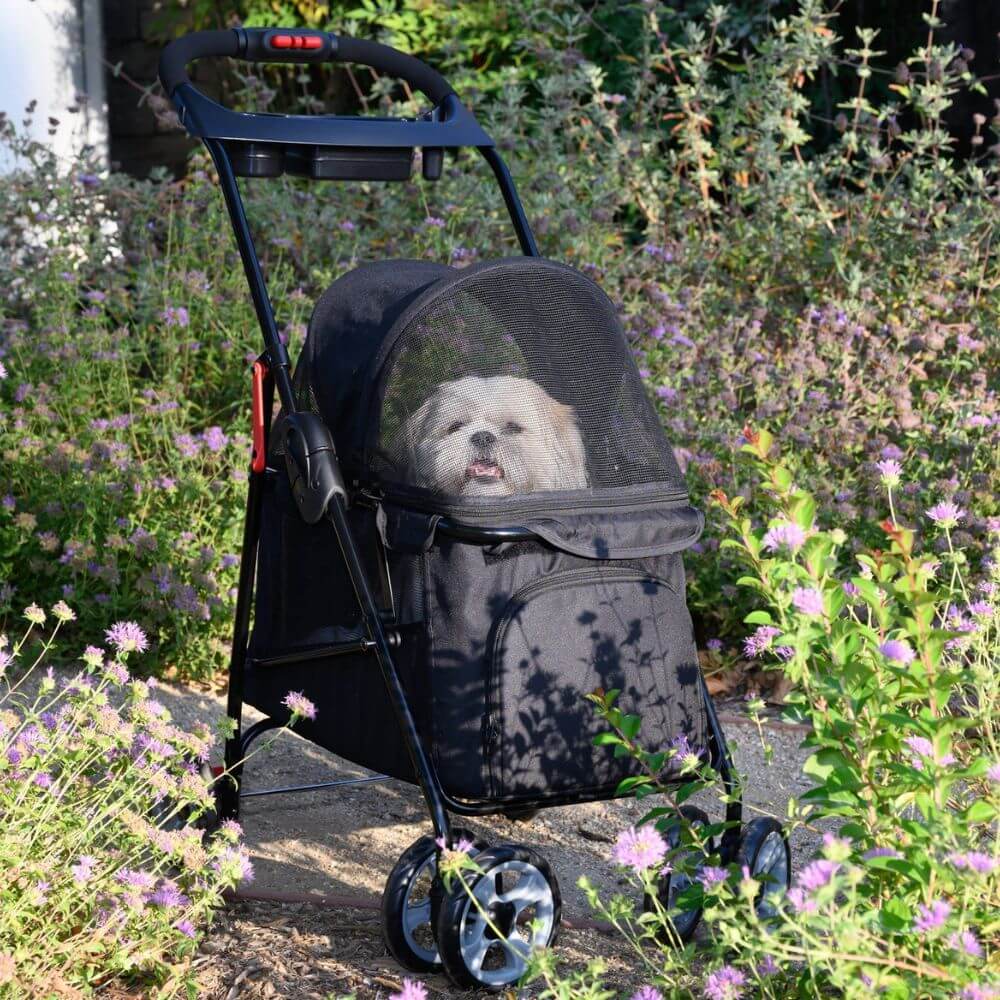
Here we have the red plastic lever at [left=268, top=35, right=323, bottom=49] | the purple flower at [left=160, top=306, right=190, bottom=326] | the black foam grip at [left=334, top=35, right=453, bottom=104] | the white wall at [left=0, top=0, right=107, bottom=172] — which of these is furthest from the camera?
the white wall at [left=0, top=0, right=107, bottom=172]

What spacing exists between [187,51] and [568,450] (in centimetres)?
118

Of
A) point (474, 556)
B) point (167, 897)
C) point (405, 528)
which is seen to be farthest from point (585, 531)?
point (167, 897)

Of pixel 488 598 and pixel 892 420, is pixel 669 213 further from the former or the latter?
pixel 488 598

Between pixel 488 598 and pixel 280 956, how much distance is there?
747mm

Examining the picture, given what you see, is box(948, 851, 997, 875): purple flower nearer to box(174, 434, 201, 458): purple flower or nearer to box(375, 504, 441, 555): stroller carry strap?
box(375, 504, 441, 555): stroller carry strap

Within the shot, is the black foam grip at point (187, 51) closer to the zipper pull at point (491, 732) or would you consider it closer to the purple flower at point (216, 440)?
the purple flower at point (216, 440)

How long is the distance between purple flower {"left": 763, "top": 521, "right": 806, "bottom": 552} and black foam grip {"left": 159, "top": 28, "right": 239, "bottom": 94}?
162 centimetres

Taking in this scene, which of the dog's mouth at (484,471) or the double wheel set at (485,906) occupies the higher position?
the dog's mouth at (484,471)

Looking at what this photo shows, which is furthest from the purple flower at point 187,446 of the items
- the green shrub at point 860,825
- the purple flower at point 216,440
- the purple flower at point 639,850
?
the purple flower at point 639,850

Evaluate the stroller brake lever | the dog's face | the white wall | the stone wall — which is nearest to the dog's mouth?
the dog's face

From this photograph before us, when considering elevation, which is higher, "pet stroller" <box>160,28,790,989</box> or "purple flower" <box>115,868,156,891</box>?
"pet stroller" <box>160,28,790,989</box>

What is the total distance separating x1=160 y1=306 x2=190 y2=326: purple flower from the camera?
177 inches

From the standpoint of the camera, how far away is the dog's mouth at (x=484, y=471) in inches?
98.6

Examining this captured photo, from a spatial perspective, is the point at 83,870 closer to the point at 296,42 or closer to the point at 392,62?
the point at 296,42
